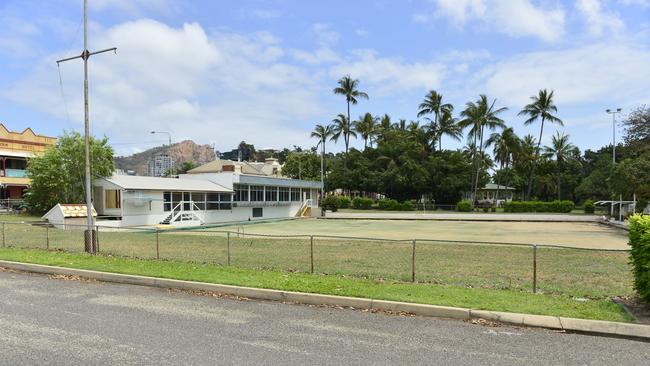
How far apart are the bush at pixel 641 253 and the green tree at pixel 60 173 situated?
127 feet

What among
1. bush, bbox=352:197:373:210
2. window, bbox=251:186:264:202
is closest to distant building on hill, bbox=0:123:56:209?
window, bbox=251:186:264:202

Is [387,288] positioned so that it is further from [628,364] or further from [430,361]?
[628,364]

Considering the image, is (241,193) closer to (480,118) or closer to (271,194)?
(271,194)

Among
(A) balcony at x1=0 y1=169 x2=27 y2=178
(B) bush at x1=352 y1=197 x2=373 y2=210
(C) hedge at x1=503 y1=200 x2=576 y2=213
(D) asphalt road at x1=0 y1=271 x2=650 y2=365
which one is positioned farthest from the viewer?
(B) bush at x1=352 y1=197 x2=373 y2=210

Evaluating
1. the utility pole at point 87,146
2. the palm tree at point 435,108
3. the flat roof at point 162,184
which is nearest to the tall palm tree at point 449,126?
the palm tree at point 435,108

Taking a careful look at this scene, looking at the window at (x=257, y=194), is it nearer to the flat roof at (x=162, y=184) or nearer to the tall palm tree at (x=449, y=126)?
the flat roof at (x=162, y=184)

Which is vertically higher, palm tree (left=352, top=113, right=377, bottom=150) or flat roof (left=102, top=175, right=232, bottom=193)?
palm tree (left=352, top=113, right=377, bottom=150)

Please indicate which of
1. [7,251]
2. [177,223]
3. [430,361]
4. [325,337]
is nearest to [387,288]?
[325,337]

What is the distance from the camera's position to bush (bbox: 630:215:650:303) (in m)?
7.18

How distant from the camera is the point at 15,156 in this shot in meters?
50.8

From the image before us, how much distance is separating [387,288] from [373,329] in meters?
2.31

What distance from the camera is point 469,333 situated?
6398mm

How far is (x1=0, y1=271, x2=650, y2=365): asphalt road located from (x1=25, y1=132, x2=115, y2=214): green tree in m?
33.2

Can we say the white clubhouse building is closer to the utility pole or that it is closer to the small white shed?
the small white shed
